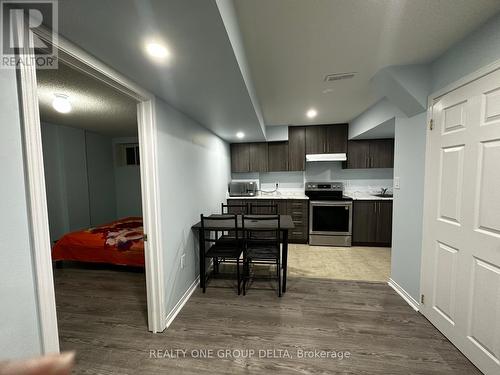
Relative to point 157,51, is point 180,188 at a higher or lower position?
lower

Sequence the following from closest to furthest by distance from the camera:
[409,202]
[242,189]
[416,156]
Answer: [416,156]
[409,202]
[242,189]

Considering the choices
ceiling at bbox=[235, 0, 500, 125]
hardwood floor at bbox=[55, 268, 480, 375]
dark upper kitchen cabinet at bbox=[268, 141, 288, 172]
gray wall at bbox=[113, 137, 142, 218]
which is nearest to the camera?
ceiling at bbox=[235, 0, 500, 125]

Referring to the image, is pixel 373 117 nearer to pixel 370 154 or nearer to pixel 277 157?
pixel 370 154

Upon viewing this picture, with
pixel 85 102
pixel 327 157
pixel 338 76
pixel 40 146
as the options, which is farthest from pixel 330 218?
pixel 85 102

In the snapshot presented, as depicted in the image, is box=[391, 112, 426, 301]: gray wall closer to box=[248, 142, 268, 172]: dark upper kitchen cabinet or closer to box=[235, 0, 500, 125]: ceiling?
box=[235, 0, 500, 125]: ceiling

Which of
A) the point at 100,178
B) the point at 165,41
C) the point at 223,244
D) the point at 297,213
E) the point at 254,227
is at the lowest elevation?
the point at 223,244

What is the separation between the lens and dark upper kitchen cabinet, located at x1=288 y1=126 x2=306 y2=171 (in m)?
4.43

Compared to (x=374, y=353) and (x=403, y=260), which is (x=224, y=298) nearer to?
(x=374, y=353)

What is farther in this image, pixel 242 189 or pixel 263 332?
pixel 242 189

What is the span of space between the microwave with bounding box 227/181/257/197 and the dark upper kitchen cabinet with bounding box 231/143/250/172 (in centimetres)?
38

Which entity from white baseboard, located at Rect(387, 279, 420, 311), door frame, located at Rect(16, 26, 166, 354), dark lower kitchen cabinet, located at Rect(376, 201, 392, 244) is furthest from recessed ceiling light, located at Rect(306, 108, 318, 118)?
white baseboard, located at Rect(387, 279, 420, 311)

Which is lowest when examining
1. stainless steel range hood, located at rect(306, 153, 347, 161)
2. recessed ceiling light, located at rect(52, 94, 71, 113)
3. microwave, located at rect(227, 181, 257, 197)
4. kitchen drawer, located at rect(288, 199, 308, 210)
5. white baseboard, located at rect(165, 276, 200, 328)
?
white baseboard, located at rect(165, 276, 200, 328)

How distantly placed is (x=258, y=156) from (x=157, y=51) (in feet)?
11.5

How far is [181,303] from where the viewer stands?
2205 millimetres
